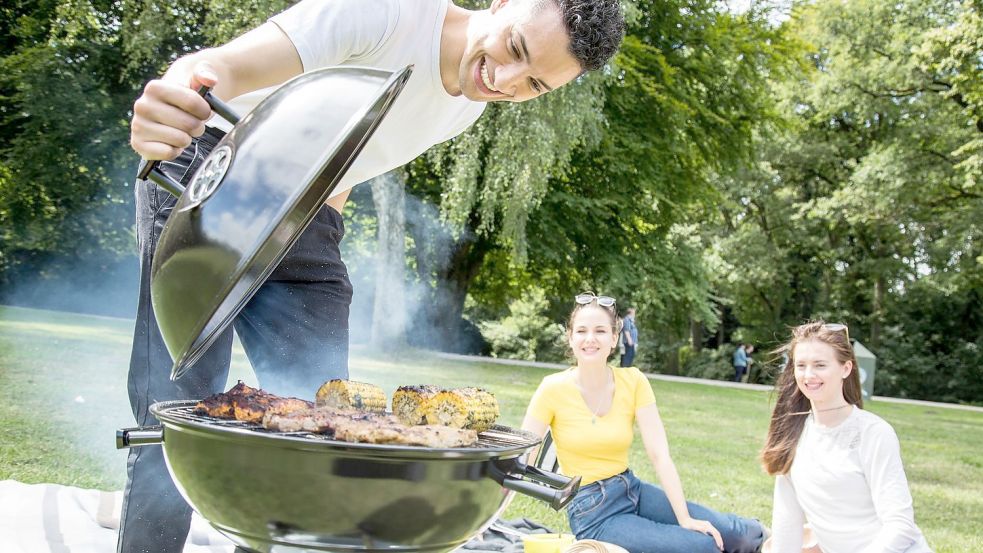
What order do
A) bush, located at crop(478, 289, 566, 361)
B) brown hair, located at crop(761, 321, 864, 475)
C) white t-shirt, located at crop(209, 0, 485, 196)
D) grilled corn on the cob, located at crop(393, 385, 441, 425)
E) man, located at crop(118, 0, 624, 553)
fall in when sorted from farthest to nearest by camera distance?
bush, located at crop(478, 289, 566, 361), brown hair, located at crop(761, 321, 864, 475), grilled corn on the cob, located at crop(393, 385, 441, 425), white t-shirt, located at crop(209, 0, 485, 196), man, located at crop(118, 0, 624, 553)

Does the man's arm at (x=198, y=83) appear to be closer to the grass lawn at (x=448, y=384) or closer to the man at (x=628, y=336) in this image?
the grass lawn at (x=448, y=384)

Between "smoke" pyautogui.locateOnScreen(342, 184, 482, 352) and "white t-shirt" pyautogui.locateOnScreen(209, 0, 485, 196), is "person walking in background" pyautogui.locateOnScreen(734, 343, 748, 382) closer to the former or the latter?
"smoke" pyautogui.locateOnScreen(342, 184, 482, 352)

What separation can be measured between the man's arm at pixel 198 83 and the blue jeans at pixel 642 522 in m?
2.78

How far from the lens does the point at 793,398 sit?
12.6 ft

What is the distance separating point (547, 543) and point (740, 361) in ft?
77.9

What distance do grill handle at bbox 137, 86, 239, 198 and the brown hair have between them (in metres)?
2.98

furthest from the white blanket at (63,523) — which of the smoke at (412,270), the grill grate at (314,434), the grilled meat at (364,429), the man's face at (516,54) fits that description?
the smoke at (412,270)

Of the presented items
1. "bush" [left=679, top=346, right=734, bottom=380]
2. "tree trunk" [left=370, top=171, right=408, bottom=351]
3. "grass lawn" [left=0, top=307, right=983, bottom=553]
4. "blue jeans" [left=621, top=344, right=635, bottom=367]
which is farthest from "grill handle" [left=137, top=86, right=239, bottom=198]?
"bush" [left=679, top=346, right=734, bottom=380]

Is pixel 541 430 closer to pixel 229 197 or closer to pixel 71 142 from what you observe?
pixel 229 197

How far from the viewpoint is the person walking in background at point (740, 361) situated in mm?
25766

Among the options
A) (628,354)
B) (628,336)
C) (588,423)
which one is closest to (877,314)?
(628,354)

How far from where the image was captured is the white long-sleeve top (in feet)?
10.3

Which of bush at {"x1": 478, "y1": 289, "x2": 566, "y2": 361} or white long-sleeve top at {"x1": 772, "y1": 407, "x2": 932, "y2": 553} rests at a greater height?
bush at {"x1": 478, "y1": 289, "x2": 566, "y2": 361}

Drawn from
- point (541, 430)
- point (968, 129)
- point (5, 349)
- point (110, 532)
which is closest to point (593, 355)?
point (541, 430)
